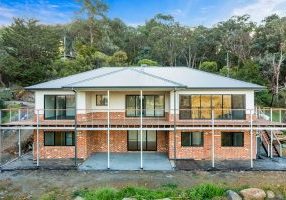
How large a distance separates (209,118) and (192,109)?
1.26 m

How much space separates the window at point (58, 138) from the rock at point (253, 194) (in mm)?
11282

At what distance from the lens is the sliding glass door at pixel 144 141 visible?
848 inches

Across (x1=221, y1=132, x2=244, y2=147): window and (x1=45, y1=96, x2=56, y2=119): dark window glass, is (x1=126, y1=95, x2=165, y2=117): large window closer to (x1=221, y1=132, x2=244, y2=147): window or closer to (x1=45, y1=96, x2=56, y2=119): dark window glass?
(x1=221, y1=132, x2=244, y2=147): window

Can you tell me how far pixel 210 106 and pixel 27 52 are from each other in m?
29.0

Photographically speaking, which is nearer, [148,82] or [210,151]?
[148,82]

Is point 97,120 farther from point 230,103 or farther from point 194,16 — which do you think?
point 194,16

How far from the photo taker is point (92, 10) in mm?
54781

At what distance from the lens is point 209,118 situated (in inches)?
779

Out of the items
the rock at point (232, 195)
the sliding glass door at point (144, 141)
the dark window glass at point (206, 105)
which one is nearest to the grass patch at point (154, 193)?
the rock at point (232, 195)

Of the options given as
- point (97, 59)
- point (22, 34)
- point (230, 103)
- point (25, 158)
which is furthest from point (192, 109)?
point (22, 34)

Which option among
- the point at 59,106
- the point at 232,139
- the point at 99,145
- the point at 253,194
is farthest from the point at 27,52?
the point at 253,194

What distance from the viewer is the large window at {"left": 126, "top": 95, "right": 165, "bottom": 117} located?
21.5 meters

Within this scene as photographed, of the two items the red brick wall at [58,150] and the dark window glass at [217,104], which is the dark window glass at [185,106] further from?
the red brick wall at [58,150]

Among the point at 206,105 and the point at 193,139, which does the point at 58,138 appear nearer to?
the point at 193,139
